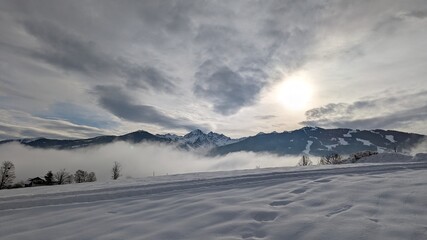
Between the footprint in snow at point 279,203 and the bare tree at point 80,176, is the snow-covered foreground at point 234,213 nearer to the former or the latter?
the footprint in snow at point 279,203

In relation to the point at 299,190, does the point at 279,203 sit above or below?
below

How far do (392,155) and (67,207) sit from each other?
39.5 m

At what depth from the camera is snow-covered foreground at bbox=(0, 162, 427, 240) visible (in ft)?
15.5

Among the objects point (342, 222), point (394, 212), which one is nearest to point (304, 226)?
point (342, 222)

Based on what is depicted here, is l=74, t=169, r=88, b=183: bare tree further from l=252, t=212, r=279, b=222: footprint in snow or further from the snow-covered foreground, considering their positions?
l=252, t=212, r=279, b=222: footprint in snow

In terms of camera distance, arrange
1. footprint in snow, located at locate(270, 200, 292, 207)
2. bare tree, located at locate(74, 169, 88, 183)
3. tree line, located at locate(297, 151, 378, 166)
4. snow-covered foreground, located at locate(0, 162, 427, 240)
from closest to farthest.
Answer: snow-covered foreground, located at locate(0, 162, 427, 240) < footprint in snow, located at locate(270, 200, 292, 207) < tree line, located at locate(297, 151, 378, 166) < bare tree, located at locate(74, 169, 88, 183)

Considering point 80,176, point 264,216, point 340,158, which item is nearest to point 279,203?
point 264,216

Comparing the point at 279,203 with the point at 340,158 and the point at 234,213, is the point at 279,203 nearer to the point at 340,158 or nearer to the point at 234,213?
the point at 234,213

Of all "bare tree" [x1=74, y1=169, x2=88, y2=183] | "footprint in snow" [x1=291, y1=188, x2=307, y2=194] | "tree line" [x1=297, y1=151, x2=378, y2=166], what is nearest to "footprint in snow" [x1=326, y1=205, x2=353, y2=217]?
"footprint in snow" [x1=291, y1=188, x2=307, y2=194]

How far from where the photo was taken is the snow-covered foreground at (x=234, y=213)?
4727 millimetres

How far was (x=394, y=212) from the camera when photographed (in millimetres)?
5230

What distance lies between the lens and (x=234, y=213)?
5.83 metres

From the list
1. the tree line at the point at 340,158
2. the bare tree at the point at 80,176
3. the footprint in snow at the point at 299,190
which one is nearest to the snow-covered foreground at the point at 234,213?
the footprint in snow at the point at 299,190

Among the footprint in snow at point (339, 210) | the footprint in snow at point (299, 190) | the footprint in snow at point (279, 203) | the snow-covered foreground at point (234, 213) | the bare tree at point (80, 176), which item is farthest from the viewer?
the bare tree at point (80, 176)
